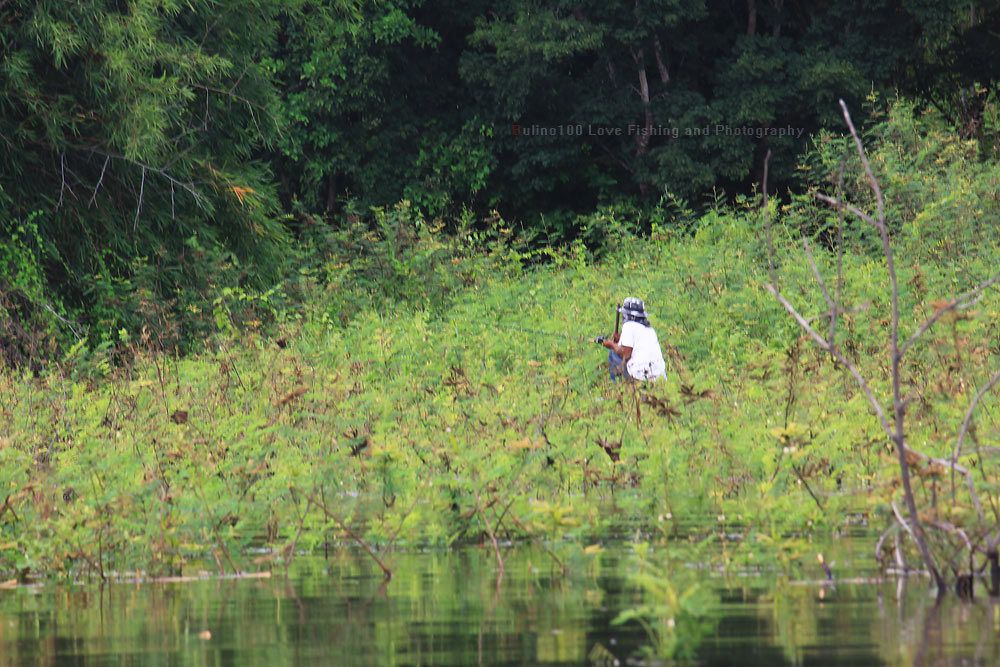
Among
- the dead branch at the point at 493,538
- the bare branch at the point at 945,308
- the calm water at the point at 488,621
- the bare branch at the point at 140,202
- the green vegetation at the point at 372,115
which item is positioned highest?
the green vegetation at the point at 372,115

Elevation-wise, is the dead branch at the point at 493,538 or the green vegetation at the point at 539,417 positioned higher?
the green vegetation at the point at 539,417

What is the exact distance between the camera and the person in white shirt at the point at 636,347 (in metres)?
13.4

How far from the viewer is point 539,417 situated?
935cm

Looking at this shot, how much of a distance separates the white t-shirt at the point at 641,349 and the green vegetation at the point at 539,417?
0.31m

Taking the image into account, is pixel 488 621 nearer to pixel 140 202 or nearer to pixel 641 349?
pixel 641 349

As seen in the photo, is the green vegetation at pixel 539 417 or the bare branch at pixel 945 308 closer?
the bare branch at pixel 945 308

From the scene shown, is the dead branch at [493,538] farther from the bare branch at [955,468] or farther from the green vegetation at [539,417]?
the bare branch at [955,468]

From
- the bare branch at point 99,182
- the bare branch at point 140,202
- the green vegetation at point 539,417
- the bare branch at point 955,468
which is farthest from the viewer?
the bare branch at point 140,202

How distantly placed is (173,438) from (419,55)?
85.5ft

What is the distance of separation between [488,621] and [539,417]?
14.7 feet

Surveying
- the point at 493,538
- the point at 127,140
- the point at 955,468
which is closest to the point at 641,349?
the point at 127,140

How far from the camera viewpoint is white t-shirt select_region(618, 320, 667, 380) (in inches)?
529

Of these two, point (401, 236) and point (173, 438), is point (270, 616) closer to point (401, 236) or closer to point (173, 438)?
point (173, 438)

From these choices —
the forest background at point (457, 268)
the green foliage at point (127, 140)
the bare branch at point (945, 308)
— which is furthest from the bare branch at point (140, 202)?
the bare branch at point (945, 308)
